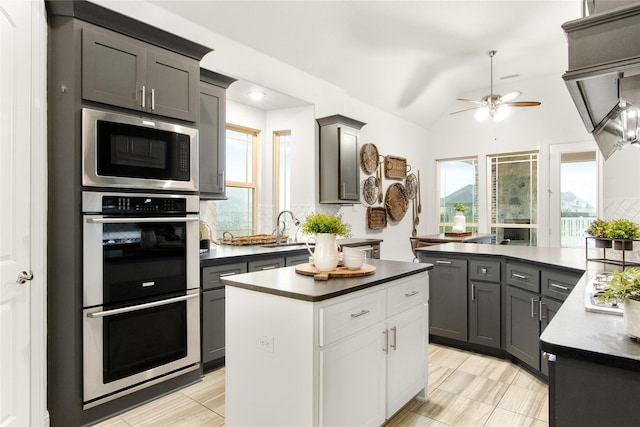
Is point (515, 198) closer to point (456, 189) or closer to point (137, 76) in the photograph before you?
point (456, 189)

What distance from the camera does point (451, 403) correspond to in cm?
252

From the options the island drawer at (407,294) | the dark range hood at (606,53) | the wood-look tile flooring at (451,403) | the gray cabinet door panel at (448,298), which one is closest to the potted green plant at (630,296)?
the dark range hood at (606,53)

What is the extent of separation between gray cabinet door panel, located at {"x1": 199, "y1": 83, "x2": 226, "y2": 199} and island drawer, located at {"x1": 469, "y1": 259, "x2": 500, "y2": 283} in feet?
7.86

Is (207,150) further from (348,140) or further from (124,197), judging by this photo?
(348,140)

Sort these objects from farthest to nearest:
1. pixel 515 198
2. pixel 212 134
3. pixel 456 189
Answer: pixel 456 189
pixel 515 198
pixel 212 134

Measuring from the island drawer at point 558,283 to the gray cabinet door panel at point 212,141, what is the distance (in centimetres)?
276

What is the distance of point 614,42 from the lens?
4.00 ft

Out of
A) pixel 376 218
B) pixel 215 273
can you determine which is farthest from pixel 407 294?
pixel 376 218

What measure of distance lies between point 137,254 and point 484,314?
9.43ft

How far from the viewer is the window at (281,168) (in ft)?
16.7

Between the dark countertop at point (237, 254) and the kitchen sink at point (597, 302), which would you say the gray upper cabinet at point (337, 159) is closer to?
the dark countertop at point (237, 254)

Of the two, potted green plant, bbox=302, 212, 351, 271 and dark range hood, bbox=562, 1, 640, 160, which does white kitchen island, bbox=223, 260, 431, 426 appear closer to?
potted green plant, bbox=302, 212, 351, 271

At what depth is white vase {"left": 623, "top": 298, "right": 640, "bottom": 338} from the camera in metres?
1.07

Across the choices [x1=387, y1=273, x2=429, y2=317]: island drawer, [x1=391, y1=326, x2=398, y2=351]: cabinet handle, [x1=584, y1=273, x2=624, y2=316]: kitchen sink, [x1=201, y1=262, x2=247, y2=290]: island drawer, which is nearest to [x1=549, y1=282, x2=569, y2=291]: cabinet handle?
[x1=584, y1=273, x2=624, y2=316]: kitchen sink
